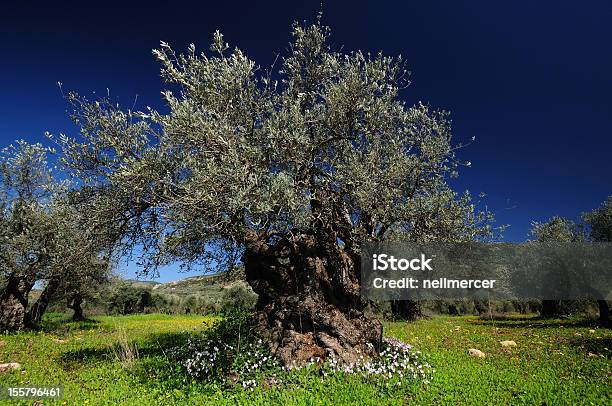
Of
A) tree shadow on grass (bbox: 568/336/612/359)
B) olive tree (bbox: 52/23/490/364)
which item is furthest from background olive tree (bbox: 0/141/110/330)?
tree shadow on grass (bbox: 568/336/612/359)

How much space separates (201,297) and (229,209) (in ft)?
147

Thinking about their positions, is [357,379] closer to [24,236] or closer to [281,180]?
[281,180]

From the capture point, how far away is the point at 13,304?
26.2m

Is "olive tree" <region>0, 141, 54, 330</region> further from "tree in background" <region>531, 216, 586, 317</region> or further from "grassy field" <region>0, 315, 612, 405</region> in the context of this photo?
"tree in background" <region>531, 216, 586, 317</region>

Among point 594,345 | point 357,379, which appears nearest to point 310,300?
point 357,379

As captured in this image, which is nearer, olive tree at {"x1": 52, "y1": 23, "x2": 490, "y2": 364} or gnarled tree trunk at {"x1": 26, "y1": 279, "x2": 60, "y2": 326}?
olive tree at {"x1": 52, "y1": 23, "x2": 490, "y2": 364}

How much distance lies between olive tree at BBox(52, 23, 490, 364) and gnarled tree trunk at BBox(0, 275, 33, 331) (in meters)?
18.1

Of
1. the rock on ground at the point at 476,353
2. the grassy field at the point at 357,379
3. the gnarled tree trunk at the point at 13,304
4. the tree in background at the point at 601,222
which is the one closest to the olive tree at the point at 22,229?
the gnarled tree trunk at the point at 13,304

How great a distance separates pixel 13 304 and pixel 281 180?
25.1 m

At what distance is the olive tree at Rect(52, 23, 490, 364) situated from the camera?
1148cm

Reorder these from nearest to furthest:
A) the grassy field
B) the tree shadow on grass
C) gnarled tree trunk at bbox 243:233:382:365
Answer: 1. the grassy field
2. gnarled tree trunk at bbox 243:233:382:365
3. the tree shadow on grass

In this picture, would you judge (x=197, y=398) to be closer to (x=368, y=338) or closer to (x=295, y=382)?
(x=295, y=382)

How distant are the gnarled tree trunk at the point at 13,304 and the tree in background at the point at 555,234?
44264 mm

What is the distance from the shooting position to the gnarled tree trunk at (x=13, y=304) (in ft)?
84.5
